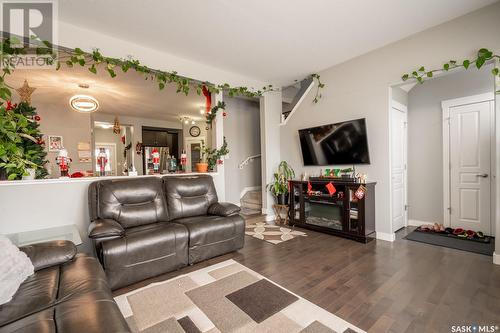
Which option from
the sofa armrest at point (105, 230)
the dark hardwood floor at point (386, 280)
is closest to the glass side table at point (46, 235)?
the sofa armrest at point (105, 230)

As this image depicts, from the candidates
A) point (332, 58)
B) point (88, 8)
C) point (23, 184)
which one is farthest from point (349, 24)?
point (23, 184)

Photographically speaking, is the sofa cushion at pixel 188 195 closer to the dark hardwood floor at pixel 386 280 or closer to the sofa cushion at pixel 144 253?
the sofa cushion at pixel 144 253

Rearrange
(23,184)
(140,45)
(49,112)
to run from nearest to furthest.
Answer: (23,184) → (140,45) → (49,112)

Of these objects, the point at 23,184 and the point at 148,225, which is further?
the point at 148,225

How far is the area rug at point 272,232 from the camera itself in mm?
3464

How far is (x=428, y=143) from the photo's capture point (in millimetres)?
3904

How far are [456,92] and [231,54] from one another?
3.63 meters

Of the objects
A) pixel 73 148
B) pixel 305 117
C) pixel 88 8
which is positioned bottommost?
pixel 73 148

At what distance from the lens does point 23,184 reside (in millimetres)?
2348

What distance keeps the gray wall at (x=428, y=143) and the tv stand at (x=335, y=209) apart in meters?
1.24

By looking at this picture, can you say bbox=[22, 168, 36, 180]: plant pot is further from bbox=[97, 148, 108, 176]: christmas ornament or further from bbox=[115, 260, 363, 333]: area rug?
bbox=[115, 260, 363, 333]: area rug

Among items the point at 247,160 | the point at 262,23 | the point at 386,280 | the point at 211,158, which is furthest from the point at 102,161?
the point at 386,280

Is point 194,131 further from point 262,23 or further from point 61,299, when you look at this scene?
point 61,299

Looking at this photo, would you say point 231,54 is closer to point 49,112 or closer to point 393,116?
point 393,116
